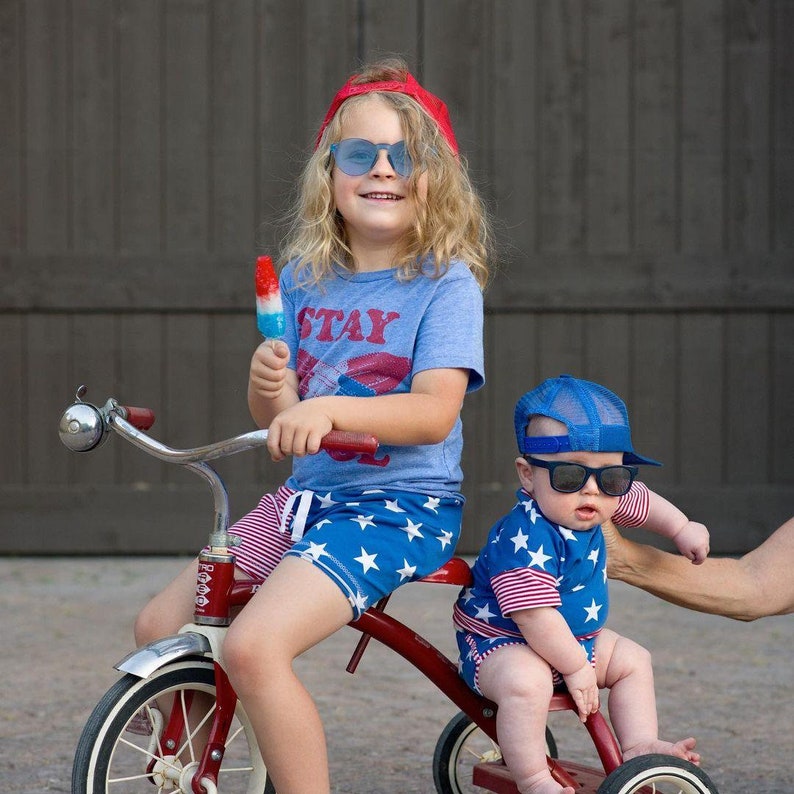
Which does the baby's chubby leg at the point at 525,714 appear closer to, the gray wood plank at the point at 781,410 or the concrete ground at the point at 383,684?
the concrete ground at the point at 383,684

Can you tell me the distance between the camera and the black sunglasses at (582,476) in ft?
8.16

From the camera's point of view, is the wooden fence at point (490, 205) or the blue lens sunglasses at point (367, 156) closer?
the blue lens sunglasses at point (367, 156)

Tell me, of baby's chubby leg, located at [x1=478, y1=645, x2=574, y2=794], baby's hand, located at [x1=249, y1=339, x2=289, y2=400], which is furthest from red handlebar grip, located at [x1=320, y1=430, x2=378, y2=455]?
baby's chubby leg, located at [x1=478, y1=645, x2=574, y2=794]

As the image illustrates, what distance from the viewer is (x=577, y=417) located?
252cm

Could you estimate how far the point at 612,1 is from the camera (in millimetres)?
5727

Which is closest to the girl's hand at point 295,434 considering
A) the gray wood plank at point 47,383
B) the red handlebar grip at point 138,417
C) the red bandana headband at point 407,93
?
the red handlebar grip at point 138,417

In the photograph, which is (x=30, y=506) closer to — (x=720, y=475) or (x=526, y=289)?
(x=526, y=289)

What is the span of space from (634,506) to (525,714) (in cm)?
48

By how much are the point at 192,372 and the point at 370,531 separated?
3475 mm

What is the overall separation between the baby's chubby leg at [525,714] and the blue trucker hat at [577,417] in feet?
1.21

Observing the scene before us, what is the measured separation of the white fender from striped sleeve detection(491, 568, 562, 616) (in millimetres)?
483

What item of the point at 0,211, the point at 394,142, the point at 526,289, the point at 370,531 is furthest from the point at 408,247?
the point at 0,211

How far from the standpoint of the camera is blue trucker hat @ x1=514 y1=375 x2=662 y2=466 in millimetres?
2510

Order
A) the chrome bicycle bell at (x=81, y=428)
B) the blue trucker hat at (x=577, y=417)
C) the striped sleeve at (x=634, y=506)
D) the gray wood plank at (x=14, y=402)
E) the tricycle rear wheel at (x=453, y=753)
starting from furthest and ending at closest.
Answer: the gray wood plank at (x=14, y=402), the tricycle rear wheel at (x=453, y=753), the striped sleeve at (x=634, y=506), the blue trucker hat at (x=577, y=417), the chrome bicycle bell at (x=81, y=428)
